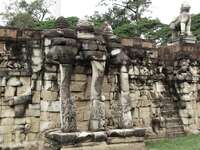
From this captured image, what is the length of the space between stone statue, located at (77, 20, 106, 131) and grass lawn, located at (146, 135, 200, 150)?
2059 millimetres

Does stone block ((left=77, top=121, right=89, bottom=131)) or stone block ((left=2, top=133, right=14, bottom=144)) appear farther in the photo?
stone block ((left=77, top=121, right=89, bottom=131))

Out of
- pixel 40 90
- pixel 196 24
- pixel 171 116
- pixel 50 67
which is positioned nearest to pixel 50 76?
pixel 50 67

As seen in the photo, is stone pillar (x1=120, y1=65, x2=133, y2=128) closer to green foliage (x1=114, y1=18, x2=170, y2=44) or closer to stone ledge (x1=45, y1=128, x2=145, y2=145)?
stone ledge (x1=45, y1=128, x2=145, y2=145)

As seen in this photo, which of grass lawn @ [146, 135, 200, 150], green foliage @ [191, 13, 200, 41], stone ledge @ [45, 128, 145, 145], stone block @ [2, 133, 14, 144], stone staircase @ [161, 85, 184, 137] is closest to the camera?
stone ledge @ [45, 128, 145, 145]

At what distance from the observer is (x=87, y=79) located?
27.0 feet

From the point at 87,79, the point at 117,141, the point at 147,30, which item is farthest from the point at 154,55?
the point at 147,30

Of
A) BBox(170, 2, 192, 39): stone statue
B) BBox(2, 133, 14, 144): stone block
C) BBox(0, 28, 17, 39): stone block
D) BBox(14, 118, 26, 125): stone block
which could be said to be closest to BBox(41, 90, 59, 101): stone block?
BBox(14, 118, 26, 125): stone block

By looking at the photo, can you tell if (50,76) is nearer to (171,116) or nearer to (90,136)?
(90,136)

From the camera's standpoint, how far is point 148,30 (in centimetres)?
2947

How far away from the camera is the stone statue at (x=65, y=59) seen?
276 inches

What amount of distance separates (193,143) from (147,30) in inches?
838

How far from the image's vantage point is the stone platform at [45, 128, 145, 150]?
673 centimetres

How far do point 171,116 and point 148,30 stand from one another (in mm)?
19483

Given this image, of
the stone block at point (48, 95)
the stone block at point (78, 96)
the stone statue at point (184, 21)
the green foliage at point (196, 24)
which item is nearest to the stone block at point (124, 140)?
the stone block at point (78, 96)
